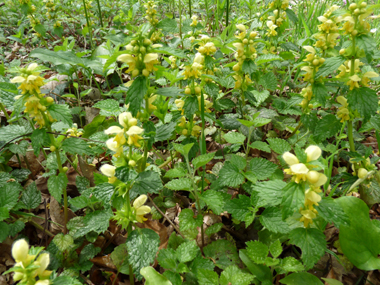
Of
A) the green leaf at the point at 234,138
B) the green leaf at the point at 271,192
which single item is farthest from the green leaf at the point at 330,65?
the green leaf at the point at 271,192

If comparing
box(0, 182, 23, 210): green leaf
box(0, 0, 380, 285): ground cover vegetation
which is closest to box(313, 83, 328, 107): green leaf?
box(0, 0, 380, 285): ground cover vegetation

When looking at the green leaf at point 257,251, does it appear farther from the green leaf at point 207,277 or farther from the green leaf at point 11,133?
the green leaf at point 11,133

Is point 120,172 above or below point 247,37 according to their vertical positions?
below

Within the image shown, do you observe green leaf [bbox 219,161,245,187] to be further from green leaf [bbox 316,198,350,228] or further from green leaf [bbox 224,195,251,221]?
green leaf [bbox 316,198,350,228]

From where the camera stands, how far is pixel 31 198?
5.57 feet

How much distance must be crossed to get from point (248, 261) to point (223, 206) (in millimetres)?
328

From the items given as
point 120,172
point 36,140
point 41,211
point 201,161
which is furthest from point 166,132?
point 41,211

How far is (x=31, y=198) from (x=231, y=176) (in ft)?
4.30

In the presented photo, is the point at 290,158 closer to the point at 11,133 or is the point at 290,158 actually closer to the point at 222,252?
the point at 222,252

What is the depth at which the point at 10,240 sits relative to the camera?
1723 mm

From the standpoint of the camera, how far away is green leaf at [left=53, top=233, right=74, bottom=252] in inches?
59.3

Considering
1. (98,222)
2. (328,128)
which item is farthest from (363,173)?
(98,222)

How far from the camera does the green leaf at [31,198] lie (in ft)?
5.53

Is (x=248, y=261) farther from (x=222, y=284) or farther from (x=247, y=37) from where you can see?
(x=247, y=37)
